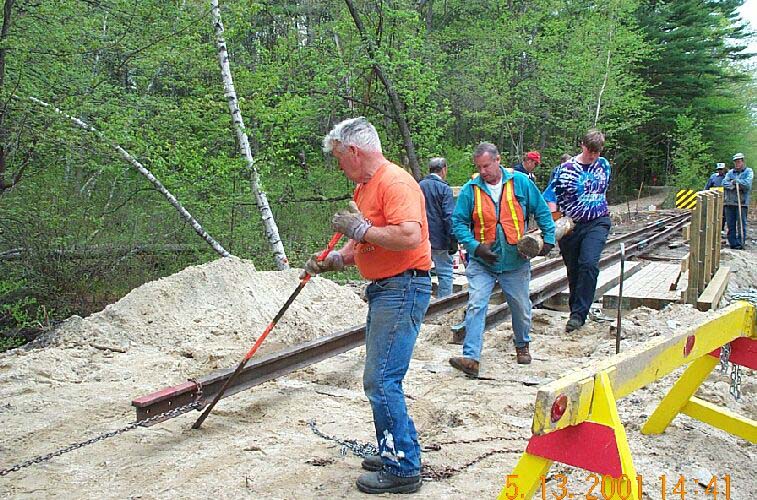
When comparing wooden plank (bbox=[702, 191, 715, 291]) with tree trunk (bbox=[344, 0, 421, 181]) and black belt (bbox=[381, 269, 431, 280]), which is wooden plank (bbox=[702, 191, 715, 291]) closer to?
black belt (bbox=[381, 269, 431, 280])

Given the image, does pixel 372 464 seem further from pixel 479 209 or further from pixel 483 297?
pixel 479 209

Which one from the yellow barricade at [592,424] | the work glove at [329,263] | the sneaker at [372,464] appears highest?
the work glove at [329,263]

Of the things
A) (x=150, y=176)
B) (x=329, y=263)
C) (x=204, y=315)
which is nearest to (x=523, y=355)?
(x=329, y=263)

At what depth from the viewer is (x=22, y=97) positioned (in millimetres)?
8961

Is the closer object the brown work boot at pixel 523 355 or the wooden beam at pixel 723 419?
the wooden beam at pixel 723 419

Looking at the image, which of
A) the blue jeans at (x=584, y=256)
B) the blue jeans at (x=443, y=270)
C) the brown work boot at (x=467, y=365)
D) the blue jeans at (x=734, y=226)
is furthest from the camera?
the blue jeans at (x=734, y=226)

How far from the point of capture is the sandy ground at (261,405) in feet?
12.9

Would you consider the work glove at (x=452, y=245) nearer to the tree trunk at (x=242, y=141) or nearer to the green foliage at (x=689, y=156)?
the tree trunk at (x=242, y=141)

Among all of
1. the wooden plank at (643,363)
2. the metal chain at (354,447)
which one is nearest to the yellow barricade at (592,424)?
the wooden plank at (643,363)

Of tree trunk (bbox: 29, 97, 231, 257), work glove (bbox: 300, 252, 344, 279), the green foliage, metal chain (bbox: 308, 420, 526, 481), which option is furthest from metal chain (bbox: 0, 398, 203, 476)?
the green foliage

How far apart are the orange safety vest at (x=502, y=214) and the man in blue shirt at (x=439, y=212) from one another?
2.09 meters

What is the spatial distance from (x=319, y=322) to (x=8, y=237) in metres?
5.08

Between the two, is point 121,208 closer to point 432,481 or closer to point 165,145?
point 165,145

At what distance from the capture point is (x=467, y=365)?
6023mm
